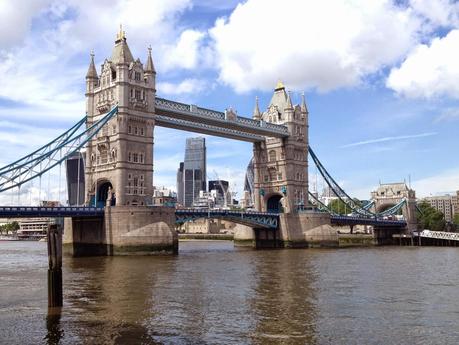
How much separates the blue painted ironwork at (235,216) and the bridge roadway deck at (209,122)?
12.5 m

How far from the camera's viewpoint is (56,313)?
969 inches

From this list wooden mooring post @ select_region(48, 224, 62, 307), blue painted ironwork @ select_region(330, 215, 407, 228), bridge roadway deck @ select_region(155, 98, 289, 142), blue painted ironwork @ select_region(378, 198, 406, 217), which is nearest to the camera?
wooden mooring post @ select_region(48, 224, 62, 307)

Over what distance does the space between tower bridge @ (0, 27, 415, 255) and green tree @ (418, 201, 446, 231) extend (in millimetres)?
47487

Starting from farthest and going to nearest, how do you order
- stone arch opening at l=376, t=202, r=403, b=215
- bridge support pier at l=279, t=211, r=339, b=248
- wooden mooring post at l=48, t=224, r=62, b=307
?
stone arch opening at l=376, t=202, r=403, b=215, bridge support pier at l=279, t=211, r=339, b=248, wooden mooring post at l=48, t=224, r=62, b=307

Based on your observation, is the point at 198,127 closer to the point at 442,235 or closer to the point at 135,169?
the point at 135,169

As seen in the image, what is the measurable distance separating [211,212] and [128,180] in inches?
539

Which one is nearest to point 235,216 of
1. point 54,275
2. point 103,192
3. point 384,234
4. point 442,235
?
point 103,192

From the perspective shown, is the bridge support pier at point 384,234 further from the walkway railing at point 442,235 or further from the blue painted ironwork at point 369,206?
the walkway railing at point 442,235

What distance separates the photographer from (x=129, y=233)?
6388 centimetres

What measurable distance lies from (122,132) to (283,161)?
3520cm

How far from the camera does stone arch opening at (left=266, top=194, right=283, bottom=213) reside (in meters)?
99.8

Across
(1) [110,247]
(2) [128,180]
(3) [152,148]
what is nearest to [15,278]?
(1) [110,247]

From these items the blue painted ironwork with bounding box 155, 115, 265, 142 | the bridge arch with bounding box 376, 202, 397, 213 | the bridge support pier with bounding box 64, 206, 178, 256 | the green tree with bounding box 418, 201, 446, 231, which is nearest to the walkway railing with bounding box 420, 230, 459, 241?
the bridge arch with bounding box 376, 202, 397, 213

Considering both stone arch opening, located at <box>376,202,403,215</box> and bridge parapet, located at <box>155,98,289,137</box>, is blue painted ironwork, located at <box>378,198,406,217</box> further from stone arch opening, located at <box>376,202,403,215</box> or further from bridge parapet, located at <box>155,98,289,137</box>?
bridge parapet, located at <box>155,98,289,137</box>
